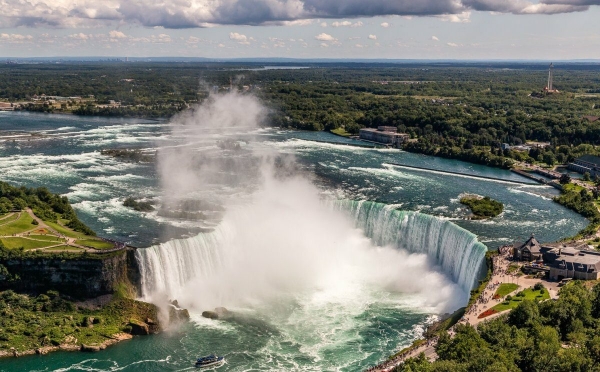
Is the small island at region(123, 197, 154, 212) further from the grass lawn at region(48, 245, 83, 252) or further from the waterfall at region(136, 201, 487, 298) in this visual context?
the grass lawn at region(48, 245, 83, 252)

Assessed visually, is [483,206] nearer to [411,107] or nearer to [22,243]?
[22,243]

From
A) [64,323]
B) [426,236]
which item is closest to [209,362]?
[64,323]

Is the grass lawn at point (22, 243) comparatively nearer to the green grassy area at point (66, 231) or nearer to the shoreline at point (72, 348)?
the green grassy area at point (66, 231)

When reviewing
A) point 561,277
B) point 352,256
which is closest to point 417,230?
point 352,256

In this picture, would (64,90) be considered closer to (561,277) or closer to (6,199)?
(6,199)

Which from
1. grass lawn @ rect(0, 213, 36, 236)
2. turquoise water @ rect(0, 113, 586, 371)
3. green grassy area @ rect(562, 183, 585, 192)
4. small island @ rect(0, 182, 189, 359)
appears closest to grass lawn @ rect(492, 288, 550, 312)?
turquoise water @ rect(0, 113, 586, 371)
